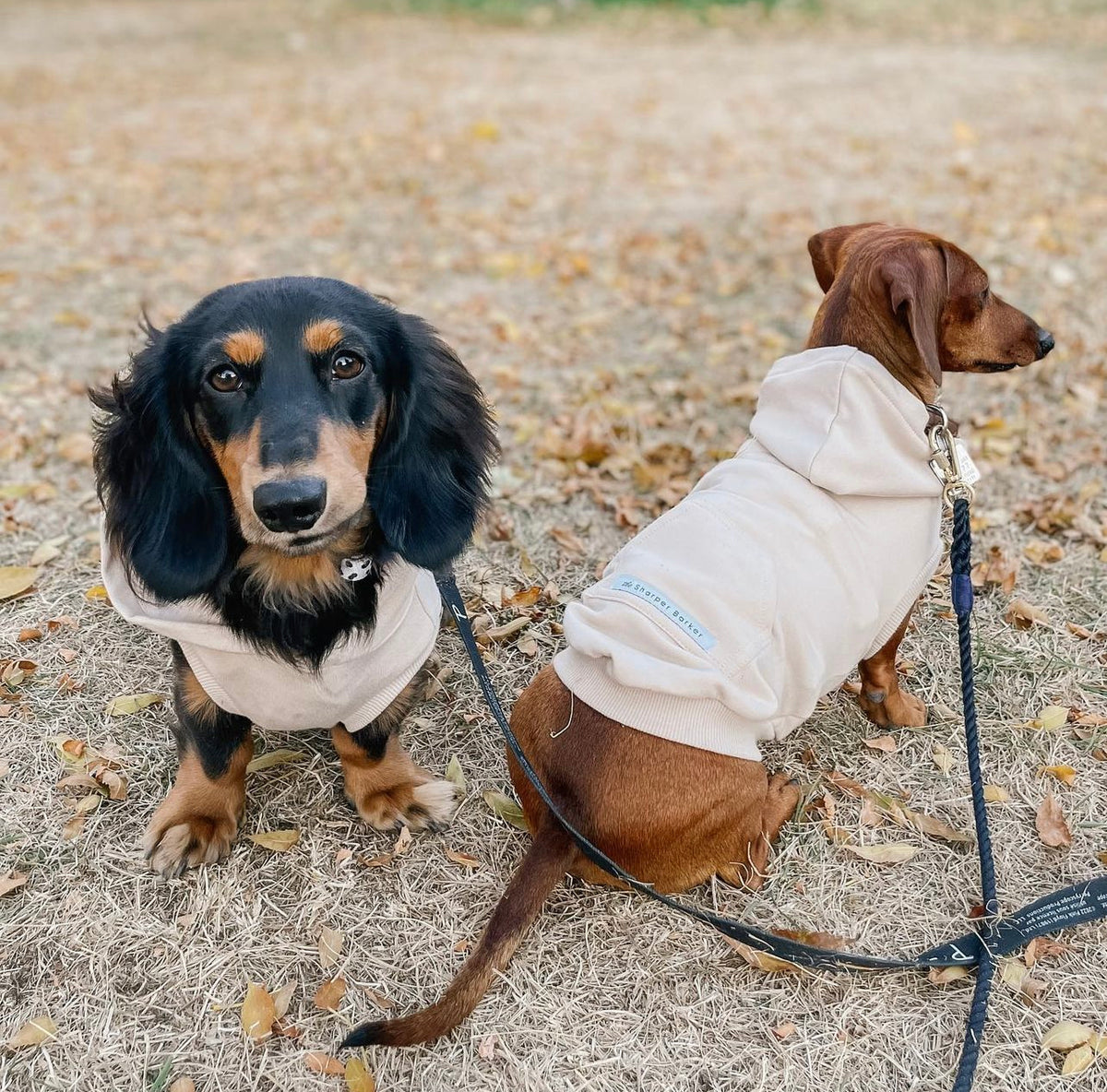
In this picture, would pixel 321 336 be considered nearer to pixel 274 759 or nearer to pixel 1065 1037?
pixel 274 759

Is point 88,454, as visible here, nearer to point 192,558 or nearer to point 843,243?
point 192,558

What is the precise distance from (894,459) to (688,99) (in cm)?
941

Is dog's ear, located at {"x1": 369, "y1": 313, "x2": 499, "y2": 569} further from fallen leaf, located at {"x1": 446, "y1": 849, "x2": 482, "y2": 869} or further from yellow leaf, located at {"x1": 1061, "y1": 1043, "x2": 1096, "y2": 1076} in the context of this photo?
yellow leaf, located at {"x1": 1061, "y1": 1043, "x2": 1096, "y2": 1076}

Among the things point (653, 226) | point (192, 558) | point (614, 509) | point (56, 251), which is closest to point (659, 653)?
point (192, 558)

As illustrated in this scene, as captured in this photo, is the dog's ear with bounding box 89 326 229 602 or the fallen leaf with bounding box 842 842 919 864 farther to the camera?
the fallen leaf with bounding box 842 842 919 864

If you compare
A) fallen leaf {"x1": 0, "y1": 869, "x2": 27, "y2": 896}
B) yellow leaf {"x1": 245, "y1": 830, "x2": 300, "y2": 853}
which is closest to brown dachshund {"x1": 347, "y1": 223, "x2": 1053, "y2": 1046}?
yellow leaf {"x1": 245, "y1": 830, "x2": 300, "y2": 853}

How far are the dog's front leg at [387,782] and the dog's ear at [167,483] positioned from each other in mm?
627

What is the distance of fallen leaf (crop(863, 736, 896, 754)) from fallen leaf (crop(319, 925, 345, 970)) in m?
1.60

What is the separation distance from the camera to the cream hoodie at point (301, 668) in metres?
2.39

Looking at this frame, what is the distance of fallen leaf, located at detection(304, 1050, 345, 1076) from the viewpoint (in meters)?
2.20

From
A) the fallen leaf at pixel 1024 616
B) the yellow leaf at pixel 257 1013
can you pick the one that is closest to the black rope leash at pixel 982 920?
the yellow leaf at pixel 257 1013

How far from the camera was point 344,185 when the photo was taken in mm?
8195

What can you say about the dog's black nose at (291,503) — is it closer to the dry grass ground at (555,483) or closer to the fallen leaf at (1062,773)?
the dry grass ground at (555,483)

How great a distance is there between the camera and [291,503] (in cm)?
199
